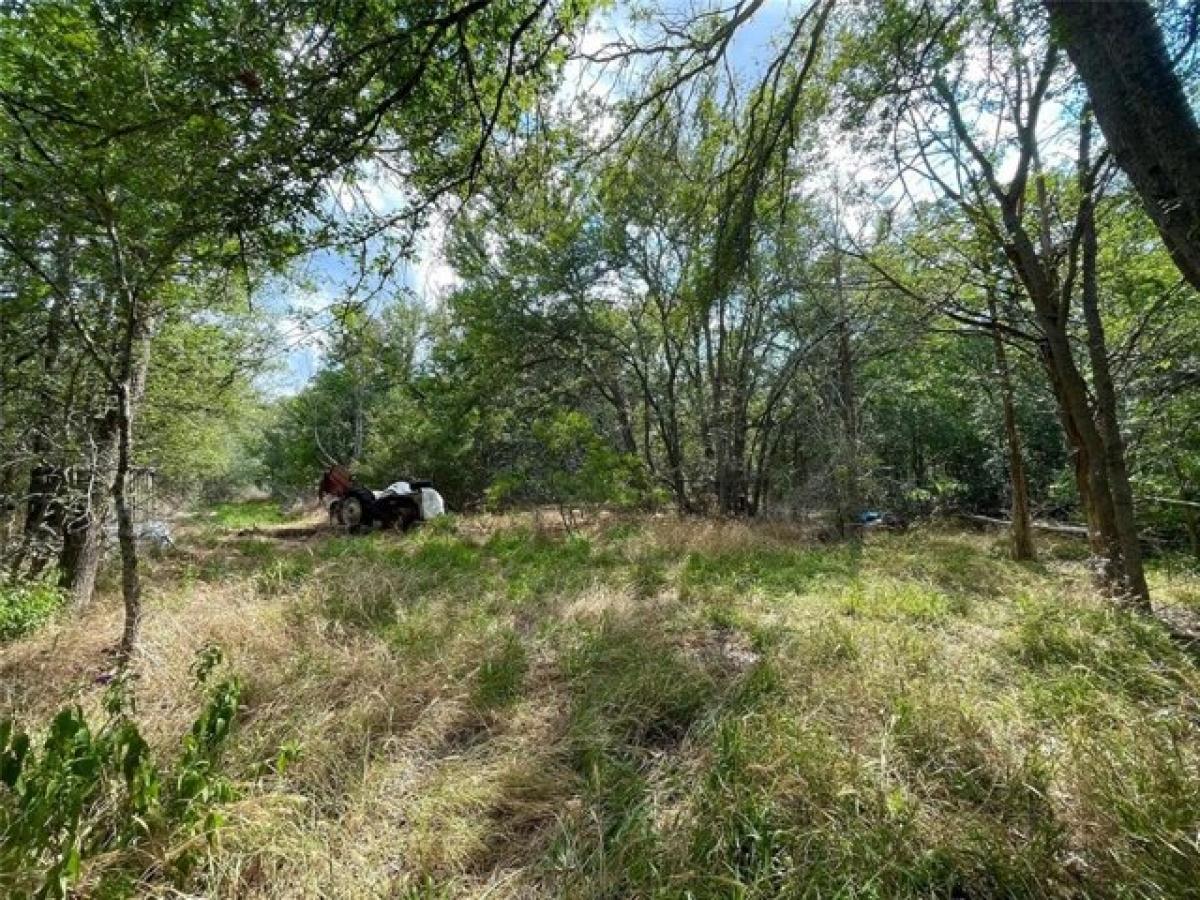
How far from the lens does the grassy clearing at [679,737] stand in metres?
1.52

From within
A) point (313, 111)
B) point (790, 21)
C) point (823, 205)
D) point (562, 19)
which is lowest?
point (313, 111)

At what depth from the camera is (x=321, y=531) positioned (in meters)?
9.38

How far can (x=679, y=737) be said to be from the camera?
2.36 metres

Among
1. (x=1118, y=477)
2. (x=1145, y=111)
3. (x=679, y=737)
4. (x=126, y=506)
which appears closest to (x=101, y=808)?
(x=126, y=506)

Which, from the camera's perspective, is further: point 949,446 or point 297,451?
point 297,451

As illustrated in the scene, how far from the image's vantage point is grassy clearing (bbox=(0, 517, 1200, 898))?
1.52m

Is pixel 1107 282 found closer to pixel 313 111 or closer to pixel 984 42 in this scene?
pixel 984 42

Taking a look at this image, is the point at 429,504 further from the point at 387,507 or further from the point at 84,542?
the point at 84,542

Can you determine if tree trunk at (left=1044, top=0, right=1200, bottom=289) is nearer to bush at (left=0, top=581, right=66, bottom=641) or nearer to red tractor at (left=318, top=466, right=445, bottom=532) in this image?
bush at (left=0, top=581, right=66, bottom=641)

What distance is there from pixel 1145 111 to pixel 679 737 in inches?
114

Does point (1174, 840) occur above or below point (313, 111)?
below

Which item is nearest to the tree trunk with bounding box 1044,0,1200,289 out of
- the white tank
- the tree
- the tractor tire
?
the tree

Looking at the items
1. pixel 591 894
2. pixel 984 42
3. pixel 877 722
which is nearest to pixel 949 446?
pixel 984 42

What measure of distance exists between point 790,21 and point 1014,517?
6698 mm
